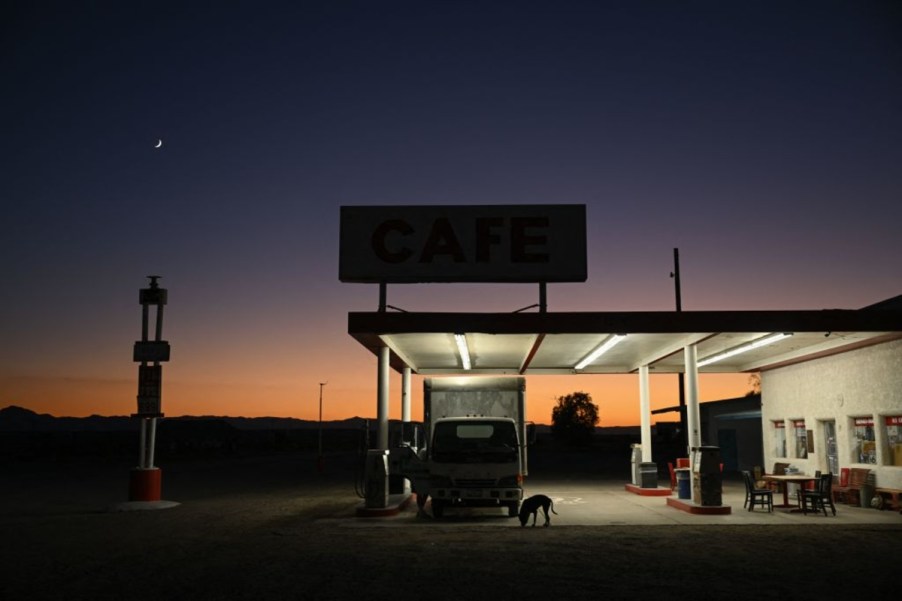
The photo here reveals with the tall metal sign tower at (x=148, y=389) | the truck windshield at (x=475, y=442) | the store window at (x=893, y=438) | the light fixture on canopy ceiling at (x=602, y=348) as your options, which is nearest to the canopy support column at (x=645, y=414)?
the light fixture on canopy ceiling at (x=602, y=348)

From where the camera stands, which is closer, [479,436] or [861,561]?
[861,561]

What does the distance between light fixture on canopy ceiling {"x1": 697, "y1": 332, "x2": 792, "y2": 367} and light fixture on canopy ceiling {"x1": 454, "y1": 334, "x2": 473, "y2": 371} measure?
23.2 ft

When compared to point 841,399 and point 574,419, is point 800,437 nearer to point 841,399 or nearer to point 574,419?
point 841,399

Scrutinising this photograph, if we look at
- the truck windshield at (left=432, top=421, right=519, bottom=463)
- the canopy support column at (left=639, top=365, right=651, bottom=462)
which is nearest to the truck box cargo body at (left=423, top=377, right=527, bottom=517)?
the truck windshield at (left=432, top=421, right=519, bottom=463)

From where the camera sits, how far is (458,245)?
18828 mm

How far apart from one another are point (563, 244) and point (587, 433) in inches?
3507

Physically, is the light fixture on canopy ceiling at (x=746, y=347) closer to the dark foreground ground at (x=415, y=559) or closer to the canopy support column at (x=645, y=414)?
the canopy support column at (x=645, y=414)

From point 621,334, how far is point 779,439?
10.9 m

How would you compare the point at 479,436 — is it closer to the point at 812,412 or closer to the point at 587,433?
the point at 812,412

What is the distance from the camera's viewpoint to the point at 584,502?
20.3 metres

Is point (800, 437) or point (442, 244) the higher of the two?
point (442, 244)

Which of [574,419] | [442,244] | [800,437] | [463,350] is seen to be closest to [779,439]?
[800,437]

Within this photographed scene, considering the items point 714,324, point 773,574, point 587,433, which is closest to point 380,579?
point 773,574

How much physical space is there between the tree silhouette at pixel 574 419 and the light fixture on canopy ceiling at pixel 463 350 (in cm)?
8119
